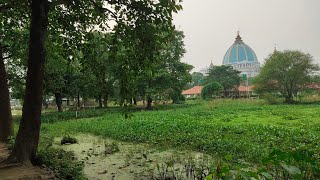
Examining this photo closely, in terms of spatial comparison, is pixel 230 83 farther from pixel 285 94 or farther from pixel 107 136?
pixel 107 136

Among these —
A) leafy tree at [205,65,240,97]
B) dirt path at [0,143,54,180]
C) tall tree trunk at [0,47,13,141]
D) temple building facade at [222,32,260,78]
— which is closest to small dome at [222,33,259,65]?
temple building facade at [222,32,260,78]

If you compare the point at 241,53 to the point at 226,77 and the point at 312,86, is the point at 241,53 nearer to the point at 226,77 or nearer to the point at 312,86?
the point at 226,77

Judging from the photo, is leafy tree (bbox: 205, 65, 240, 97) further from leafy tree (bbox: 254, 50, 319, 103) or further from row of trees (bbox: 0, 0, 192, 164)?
row of trees (bbox: 0, 0, 192, 164)

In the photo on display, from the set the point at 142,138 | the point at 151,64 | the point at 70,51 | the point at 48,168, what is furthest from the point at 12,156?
the point at 142,138

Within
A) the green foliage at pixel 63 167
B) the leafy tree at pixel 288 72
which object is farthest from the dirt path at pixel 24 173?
the leafy tree at pixel 288 72

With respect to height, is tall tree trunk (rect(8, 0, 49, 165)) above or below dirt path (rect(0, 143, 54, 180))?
above

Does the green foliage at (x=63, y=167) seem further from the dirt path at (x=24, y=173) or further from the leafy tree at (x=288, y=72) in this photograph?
the leafy tree at (x=288, y=72)

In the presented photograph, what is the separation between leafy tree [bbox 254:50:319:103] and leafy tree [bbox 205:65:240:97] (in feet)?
69.5

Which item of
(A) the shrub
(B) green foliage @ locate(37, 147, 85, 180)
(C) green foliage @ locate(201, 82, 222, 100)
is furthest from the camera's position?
(C) green foliage @ locate(201, 82, 222, 100)

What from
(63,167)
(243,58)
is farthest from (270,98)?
(243,58)

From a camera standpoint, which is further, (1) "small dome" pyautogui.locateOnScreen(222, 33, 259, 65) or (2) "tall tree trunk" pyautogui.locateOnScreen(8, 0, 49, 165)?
(1) "small dome" pyautogui.locateOnScreen(222, 33, 259, 65)

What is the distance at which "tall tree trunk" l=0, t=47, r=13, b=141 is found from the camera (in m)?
12.8

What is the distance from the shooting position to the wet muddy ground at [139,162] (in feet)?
25.2

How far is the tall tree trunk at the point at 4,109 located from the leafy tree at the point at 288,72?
35.7 metres
